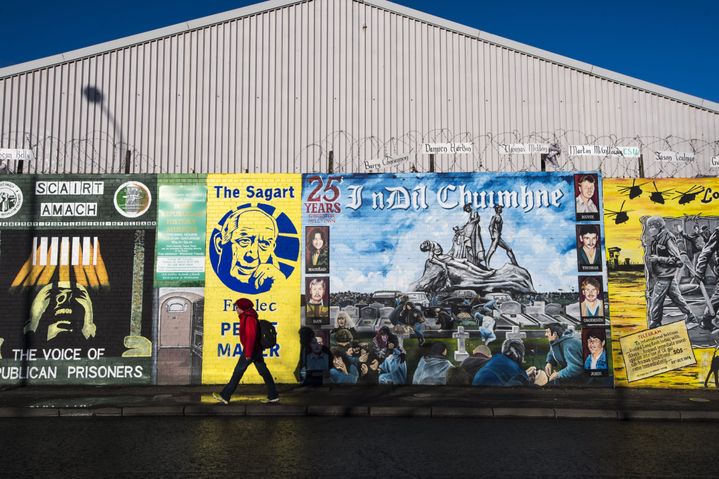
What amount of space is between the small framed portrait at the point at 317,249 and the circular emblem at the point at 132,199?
11.2 feet

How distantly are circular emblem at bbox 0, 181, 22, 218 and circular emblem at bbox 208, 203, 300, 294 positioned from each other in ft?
13.6

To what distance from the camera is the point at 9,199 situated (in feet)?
45.7

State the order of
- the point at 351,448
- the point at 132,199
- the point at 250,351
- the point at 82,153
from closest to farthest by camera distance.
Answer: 1. the point at 351,448
2. the point at 250,351
3. the point at 132,199
4. the point at 82,153

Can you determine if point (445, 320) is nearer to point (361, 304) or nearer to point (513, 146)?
point (361, 304)

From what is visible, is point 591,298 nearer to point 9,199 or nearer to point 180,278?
point 180,278

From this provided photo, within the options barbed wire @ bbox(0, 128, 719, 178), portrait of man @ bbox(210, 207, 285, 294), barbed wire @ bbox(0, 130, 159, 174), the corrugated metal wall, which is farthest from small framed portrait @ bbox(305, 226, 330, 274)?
barbed wire @ bbox(0, 130, 159, 174)

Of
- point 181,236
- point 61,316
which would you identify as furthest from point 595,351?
point 61,316

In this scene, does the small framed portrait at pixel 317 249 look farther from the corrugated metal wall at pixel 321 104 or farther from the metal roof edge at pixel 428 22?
the metal roof edge at pixel 428 22

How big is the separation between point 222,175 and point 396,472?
8665 millimetres

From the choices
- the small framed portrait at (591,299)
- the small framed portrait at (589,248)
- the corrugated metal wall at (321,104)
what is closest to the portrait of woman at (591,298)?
the small framed portrait at (591,299)

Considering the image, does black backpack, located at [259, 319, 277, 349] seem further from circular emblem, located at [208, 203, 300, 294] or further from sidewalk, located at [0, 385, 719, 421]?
circular emblem, located at [208, 203, 300, 294]

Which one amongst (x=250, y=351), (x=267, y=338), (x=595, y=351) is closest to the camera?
(x=250, y=351)

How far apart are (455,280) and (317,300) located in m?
2.83

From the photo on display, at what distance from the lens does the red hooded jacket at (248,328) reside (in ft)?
36.6
